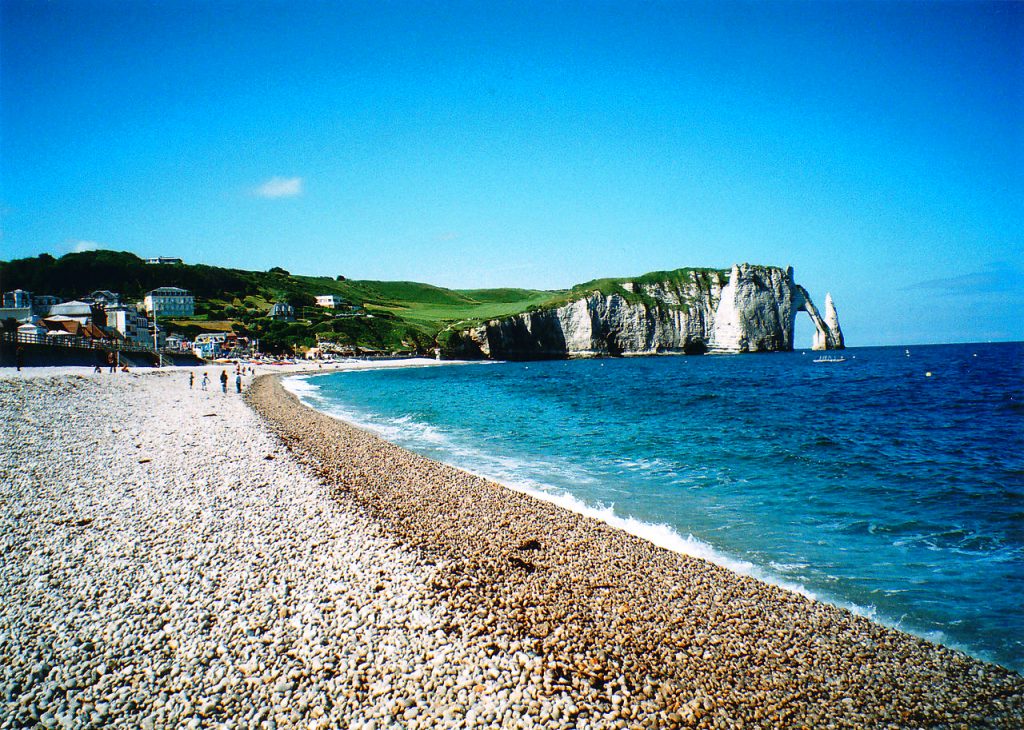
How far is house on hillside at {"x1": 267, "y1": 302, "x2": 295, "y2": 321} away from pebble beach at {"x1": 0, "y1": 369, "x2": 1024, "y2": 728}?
5147 inches

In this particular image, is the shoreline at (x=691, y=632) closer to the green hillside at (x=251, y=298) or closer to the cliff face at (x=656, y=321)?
the cliff face at (x=656, y=321)

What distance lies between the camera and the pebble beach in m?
5.20

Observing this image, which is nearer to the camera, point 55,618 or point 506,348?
point 55,618

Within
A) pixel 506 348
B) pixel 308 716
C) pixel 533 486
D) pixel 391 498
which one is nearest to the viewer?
pixel 308 716

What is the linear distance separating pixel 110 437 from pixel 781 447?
2586cm

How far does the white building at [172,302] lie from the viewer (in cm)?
12000

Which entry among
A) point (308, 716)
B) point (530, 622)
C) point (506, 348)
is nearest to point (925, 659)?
point (530, 622)

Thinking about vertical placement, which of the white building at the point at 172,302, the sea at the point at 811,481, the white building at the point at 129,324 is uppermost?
the white building at the point at 172,302

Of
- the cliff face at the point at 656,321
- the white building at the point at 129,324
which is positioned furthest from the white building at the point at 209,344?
the cliff face at the point at 656,321

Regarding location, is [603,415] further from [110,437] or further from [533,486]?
[110,437]

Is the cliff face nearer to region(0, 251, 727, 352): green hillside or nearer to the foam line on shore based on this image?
region(0, 251, 727, 352): green hillside

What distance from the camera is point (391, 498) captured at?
12.3m

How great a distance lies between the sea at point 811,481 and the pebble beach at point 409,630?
141 cm

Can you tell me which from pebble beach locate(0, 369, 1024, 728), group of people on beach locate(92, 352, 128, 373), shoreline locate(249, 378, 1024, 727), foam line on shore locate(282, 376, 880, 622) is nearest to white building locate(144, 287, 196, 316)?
group of people on beach locate(92, 352, 128, 373)
